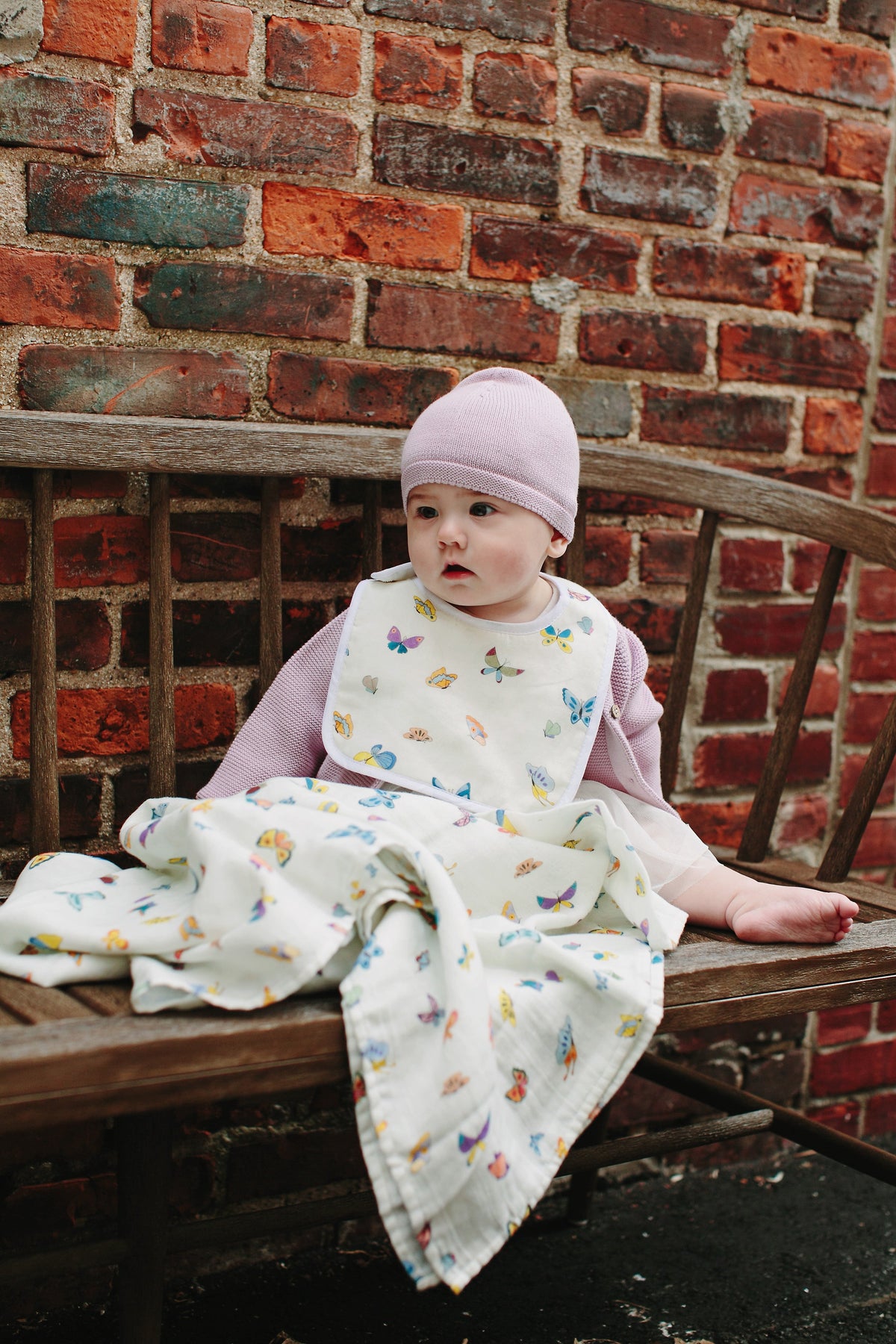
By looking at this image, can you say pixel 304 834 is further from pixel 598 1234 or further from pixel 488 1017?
pixel 598 1234

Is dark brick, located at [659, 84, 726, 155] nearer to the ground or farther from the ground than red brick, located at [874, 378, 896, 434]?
farther from the ground

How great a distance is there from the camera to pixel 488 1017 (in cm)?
88

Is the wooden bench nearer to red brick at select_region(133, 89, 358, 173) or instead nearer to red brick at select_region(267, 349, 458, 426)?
red brick at select_region(267, 349, 458, 426)

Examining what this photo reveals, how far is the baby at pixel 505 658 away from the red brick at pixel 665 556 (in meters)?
0.31

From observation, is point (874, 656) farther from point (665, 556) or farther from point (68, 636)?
point (68, 636)

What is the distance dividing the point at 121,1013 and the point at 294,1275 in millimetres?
795

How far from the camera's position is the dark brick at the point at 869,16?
64.4 inches

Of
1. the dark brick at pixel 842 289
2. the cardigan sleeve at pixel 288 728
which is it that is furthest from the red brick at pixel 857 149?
the cardigan sleeve at pixel 288 728

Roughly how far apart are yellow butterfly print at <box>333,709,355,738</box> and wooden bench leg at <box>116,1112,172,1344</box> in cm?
41

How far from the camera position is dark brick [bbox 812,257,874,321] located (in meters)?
1.67

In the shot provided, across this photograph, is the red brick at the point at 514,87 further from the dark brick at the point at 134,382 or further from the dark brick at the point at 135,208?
the dark brick at the point at 134,382

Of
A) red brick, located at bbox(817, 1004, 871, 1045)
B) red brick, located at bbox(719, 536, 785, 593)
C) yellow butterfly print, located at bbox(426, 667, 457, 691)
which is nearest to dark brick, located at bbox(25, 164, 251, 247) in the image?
yellow butterfly print, located at bbox(426, 667, 457, 691)

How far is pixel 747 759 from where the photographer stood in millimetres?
1713

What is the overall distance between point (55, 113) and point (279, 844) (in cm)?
86
